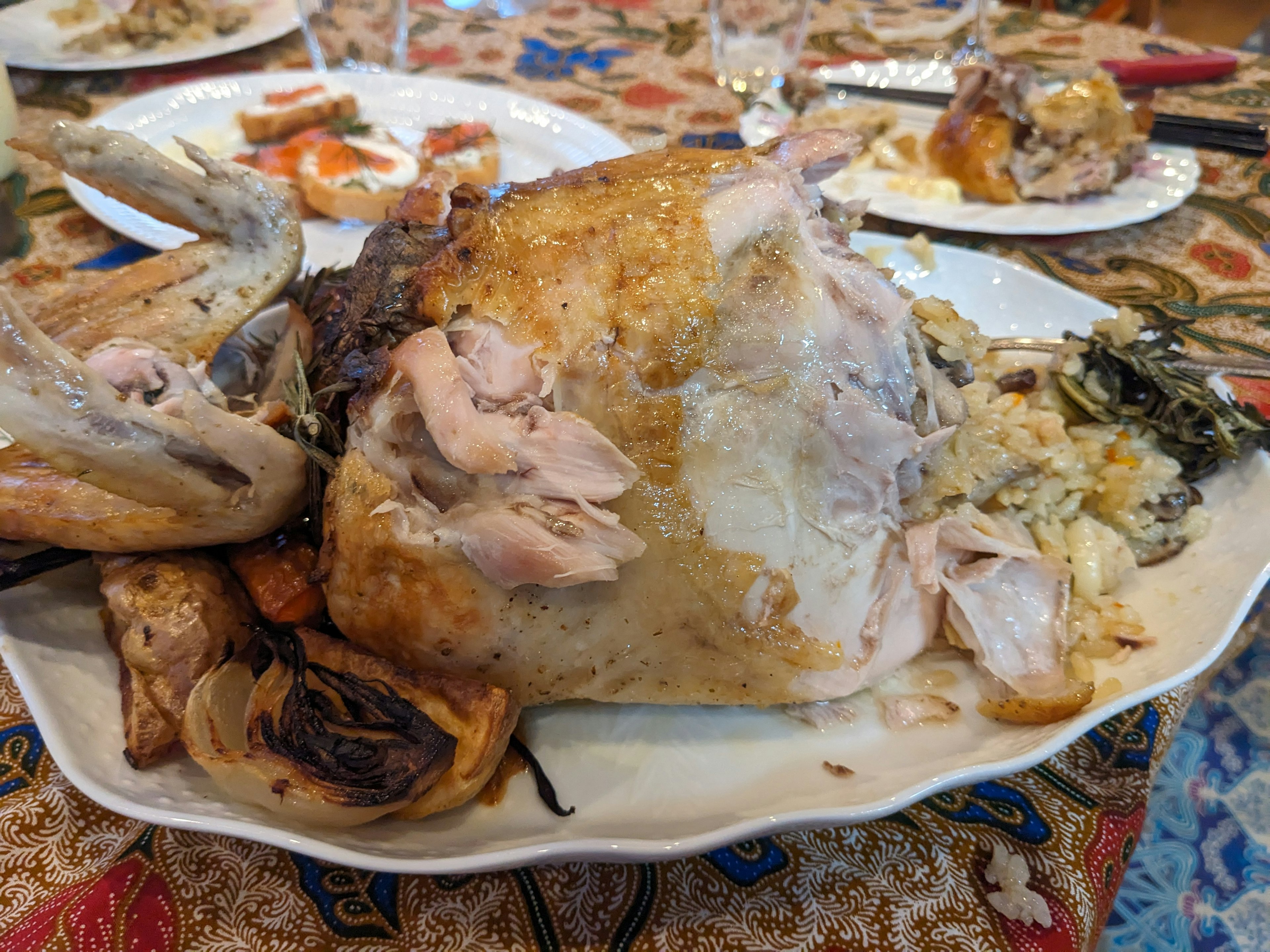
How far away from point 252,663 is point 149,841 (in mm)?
294

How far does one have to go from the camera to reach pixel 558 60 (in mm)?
3676

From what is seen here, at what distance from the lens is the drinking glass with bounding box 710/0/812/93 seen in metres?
3.24

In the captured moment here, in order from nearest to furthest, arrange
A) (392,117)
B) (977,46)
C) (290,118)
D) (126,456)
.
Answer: (126,456)
(290,118)
(392,117)
(977,46)

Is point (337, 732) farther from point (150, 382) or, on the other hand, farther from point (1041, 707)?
point (1041, 707)

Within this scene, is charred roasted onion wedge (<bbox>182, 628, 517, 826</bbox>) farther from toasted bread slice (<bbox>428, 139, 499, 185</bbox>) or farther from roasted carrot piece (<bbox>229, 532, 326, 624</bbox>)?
toasted bread slice (<bbox>428, 139, 499, 185</bbox>)

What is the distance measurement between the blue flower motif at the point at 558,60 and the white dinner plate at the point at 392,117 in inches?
22.1

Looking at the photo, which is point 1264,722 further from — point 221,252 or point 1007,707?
point 221,252

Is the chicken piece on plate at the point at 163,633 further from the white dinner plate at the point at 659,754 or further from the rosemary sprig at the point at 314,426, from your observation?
the rosemary sprig at the point at 314,426

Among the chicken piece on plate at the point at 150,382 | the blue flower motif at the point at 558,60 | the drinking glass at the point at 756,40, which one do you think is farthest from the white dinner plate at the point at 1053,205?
the chicken piece on plate at the point at 150,382

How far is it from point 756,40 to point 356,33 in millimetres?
1693

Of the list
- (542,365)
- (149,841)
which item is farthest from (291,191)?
(149,841)

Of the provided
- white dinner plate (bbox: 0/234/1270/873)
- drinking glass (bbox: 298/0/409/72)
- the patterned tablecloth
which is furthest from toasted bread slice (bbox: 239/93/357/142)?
white dinner plate (bbox: 0/234/1270/873)

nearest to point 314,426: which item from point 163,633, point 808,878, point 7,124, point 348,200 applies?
point 163,633

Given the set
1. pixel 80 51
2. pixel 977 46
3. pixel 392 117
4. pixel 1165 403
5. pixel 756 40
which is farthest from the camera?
pixel 977 46
